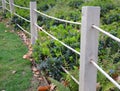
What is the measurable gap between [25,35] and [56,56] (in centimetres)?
301

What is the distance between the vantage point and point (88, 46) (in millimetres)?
2371

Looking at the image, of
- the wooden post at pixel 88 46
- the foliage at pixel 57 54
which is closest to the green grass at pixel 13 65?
the foliage at pixel 57 54

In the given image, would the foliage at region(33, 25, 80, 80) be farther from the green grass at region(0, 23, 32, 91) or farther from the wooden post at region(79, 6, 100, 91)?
the wooden post at region(79, 6, 100, 91)

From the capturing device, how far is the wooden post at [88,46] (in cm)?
233

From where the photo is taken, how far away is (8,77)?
4.14 m

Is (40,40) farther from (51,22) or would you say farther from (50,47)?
(51,22)

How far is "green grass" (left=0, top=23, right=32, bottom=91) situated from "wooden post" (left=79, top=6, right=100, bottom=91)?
4.82 feet

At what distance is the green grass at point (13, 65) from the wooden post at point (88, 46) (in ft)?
4.82

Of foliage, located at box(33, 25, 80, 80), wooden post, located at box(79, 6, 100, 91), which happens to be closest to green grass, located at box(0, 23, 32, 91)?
foliage, located at box(33, 25, 80, 80)

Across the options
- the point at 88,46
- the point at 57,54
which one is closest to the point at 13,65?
the point at 57,54

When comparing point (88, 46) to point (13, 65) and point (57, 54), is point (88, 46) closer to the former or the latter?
point (57, 54)

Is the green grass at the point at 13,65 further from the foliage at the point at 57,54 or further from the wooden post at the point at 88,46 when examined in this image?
the wooden post at the point at 88,46

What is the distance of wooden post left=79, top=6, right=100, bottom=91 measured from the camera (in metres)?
2.33

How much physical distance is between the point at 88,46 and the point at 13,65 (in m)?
2.61
